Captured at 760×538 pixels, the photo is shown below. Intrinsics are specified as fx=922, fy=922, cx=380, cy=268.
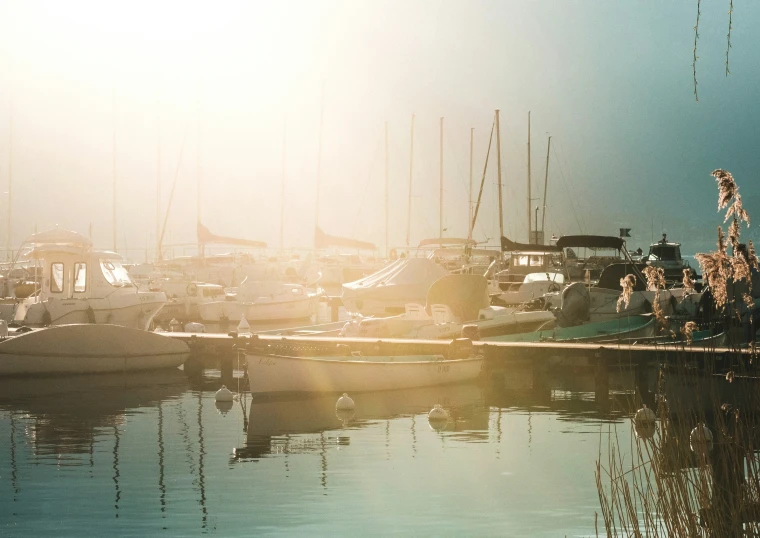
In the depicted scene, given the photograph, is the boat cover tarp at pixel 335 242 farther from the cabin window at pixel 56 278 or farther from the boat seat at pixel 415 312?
the boat seat at pixel 415 312

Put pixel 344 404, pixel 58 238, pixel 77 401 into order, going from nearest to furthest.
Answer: pixel 344 404, pixel 77 401, pixel 58 238

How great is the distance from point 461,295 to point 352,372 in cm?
784

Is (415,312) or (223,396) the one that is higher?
(415,312)

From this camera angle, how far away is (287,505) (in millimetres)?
12586

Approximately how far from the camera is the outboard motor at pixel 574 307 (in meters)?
28.0

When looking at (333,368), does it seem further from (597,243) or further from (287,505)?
(597,243)

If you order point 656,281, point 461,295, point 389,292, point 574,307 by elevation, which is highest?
point 656,281

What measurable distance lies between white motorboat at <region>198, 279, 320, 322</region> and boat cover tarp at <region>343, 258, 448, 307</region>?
7.87m

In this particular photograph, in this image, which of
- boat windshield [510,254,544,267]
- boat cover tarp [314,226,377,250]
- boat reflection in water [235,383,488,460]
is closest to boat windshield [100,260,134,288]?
boat reflection in water [235,383,488,460]

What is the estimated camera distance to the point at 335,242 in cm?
6781

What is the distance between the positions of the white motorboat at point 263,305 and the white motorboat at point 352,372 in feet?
82.5

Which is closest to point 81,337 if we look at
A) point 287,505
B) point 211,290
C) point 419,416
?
point 419,416

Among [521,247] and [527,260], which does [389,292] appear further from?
[527,260]

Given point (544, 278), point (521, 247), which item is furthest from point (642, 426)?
point (521, 247)
